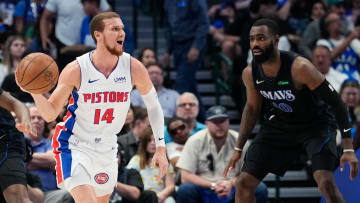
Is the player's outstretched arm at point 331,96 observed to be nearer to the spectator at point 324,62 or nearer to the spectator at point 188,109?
the spectator at point 188,109

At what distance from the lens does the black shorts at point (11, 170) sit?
19.2 ft

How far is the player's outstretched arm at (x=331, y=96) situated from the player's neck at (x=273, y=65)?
A: 19cm

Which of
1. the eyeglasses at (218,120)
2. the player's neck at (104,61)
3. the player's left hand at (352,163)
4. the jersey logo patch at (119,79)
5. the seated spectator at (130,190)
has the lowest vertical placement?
the seated spectator at (130,190)

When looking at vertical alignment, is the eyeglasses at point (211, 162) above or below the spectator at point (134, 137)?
below

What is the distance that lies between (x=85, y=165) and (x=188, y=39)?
4.86 metres

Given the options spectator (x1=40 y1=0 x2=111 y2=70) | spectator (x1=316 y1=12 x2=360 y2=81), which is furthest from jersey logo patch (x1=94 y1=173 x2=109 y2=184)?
spectator (x1=316 y1=12 x2=360 y2=81)

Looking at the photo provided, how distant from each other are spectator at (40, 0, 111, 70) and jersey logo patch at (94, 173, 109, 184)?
461cm

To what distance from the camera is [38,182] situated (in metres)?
7.25

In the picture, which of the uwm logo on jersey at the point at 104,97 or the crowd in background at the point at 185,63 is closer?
the uwm logo on jersey at the point at 104,97

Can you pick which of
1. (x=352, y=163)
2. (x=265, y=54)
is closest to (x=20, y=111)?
(x=265, y=54)

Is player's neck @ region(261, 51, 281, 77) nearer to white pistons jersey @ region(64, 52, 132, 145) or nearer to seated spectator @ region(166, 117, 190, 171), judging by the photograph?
white pistons jersey @ region(64, 52, 132, 145)

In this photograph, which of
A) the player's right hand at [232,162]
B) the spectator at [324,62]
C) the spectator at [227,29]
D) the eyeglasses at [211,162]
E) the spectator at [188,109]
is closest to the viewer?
the player's right hand at [232,162]

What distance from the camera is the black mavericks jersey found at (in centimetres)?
623

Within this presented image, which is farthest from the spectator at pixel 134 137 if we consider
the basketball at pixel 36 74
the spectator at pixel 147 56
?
the basketball at pixel 36 74
